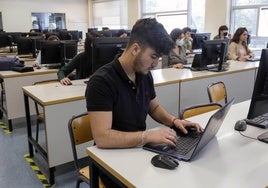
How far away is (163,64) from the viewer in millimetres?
4242

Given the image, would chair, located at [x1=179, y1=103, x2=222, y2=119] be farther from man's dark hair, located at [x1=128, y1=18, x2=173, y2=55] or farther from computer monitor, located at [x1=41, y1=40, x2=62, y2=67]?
computer monitor, located at [x1=41, y1=40, x2=62, y2=67]

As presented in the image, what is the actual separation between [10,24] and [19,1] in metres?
1.04

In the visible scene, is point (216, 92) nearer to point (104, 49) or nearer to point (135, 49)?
point (104, 49)

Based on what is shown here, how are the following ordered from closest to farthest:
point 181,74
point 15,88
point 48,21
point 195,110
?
point 195,110, point 181,74, point 15,88, point 48,21

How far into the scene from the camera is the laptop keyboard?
1295 millimetres

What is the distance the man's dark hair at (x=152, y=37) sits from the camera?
50.7 inches

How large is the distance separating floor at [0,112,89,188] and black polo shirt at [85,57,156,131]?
115 cm

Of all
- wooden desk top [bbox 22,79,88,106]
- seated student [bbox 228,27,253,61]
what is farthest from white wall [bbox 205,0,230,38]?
wooden desk top [bbox 22,79,88,106]

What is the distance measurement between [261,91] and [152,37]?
62cm

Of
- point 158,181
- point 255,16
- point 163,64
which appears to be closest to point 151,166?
point 158,181

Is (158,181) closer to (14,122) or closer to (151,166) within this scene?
(151,166)

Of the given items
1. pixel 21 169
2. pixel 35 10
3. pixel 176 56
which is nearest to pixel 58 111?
pixel 21 169

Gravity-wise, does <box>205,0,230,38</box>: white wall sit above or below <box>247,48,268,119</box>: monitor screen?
above

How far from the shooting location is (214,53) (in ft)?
11.6
